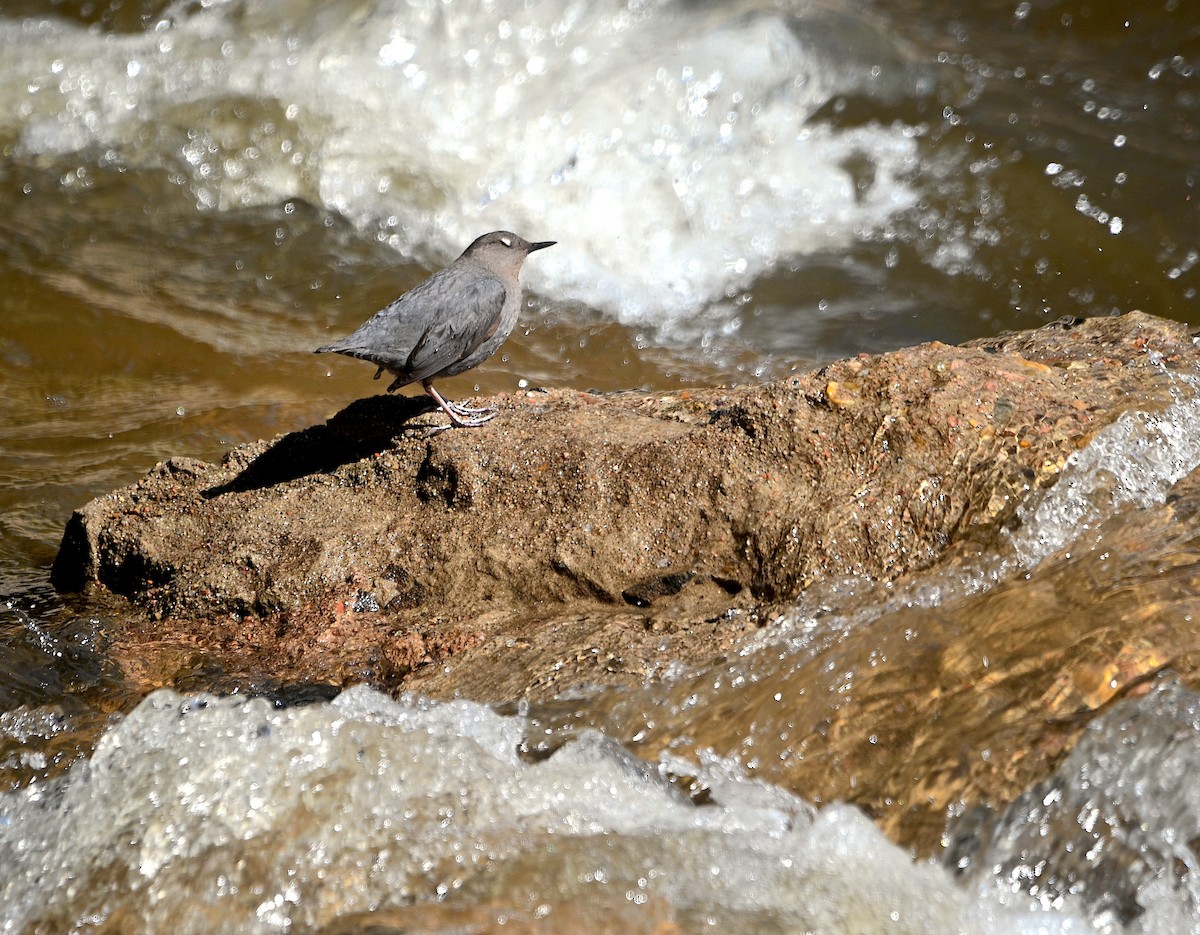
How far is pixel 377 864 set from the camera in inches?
99.7

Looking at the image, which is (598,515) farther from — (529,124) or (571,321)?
(529,124)

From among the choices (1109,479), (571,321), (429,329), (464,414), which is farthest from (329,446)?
(571,321)

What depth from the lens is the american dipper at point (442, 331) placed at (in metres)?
4.51

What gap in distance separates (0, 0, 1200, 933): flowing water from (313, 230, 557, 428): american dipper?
1.44 metres

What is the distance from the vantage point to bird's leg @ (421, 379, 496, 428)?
4197 millimetres

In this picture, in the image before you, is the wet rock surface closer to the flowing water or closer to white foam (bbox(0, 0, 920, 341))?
the flowing water

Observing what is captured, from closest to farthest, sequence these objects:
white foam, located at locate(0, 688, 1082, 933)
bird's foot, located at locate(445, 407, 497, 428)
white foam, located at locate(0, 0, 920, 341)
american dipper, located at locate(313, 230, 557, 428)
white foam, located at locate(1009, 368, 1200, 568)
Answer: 1. white foam, located at locate(0, 688, 1082, 933)
2. white foam, located at locate(1009, 368, 1200, 568)
3. bird's foot, located at locate(445, 407, 497, 428)
4. american dipper, located at locate(313, 230, 557, 428)
5. white foam, located at locate(0, 0, 920, 341)

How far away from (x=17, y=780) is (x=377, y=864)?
1.21 meters

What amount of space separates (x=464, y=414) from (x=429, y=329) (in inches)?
19.8

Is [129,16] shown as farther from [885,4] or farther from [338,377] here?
[885,4]

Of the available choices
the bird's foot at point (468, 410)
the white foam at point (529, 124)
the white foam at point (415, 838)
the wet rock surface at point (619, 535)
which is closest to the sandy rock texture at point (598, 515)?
the wet rock surface at point (619, 535)

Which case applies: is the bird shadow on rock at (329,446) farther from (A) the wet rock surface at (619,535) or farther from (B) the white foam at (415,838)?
(B) the white foam at (415,838)

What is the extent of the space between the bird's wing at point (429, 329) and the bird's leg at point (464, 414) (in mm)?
172

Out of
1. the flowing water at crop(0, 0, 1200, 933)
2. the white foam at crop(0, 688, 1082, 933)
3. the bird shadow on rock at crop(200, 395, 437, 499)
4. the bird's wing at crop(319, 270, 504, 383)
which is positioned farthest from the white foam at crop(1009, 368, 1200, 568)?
the bird's wing at crop(319, 270, 504, 383)
